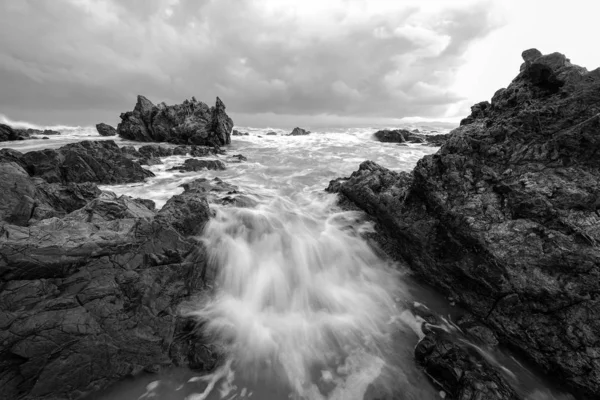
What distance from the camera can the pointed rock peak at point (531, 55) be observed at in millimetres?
8172

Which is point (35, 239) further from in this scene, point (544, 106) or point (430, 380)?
point (544, 106)

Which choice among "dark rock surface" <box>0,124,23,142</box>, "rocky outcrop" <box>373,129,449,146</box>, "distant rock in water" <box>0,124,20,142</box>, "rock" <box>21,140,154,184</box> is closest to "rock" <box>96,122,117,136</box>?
"dark rock surface" <box>0,124,23,142</box>

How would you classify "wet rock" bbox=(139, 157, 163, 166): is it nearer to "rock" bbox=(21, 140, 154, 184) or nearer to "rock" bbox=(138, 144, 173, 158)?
"rock" bbox=(138, 144, 173, 158)

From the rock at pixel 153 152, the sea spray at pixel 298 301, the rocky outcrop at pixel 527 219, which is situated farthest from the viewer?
the rock at pixel 153 152

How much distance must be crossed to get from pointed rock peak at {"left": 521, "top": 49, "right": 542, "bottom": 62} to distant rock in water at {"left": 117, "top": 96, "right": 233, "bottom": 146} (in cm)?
3808

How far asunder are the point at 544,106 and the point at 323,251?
763cm

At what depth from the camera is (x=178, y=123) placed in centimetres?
4256

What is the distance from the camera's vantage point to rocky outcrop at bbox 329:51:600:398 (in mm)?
5430

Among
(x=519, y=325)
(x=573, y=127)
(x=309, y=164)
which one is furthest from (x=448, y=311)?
(x=309, y=164)

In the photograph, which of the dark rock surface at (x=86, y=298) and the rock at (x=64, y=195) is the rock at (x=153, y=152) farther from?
the dark rock surface at (x=86, y=298)

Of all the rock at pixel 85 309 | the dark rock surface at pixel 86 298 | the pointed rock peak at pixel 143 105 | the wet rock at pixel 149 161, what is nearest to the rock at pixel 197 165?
the wet rock at pixel 149 161

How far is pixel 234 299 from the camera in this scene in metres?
7.17

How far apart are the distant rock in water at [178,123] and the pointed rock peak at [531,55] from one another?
125ft

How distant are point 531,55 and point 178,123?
4414 cm
